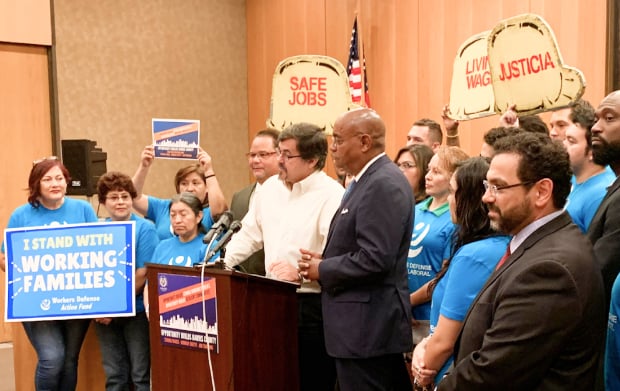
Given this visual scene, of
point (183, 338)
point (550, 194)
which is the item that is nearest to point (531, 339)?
point (550, 194)

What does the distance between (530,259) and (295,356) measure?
1470 millimetres

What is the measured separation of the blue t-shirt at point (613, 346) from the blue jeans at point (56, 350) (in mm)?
2775

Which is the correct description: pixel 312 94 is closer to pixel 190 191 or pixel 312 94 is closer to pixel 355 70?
pixel 190 191

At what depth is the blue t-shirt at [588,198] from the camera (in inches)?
96.4

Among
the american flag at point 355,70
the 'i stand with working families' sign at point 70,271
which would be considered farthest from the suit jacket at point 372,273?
the american flag at point 355,70

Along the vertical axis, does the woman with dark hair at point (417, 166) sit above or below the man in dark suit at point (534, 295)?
above

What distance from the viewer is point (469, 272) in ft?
6.34

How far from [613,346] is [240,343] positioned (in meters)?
1.28

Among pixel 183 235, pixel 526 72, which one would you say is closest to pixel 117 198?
pixel 183 235

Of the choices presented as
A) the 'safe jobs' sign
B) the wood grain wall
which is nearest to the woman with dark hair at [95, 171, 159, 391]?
the 'safe jobs' sign

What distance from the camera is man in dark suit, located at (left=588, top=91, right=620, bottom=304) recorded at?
201 centimetres

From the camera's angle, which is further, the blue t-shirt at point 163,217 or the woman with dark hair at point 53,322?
the blue t-shirt at point 163,217

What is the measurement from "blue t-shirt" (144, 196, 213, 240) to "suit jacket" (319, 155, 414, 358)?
156 centimetres

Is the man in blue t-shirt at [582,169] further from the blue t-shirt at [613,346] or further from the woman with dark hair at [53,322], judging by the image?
the woman with dark hair at [53,322]
